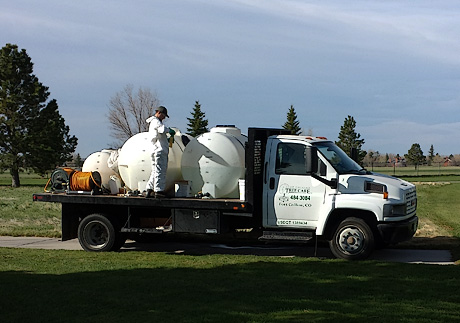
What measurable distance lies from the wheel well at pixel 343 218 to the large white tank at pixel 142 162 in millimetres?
3317

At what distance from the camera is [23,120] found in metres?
61.5

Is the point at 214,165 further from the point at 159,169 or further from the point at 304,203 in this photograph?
the point at 304,203

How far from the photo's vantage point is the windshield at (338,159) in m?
12.4

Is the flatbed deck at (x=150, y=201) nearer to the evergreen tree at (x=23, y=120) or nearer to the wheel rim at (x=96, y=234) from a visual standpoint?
the wheel rim at (x=96, y=234)

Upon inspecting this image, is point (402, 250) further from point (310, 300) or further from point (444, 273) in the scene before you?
point (310, 300)

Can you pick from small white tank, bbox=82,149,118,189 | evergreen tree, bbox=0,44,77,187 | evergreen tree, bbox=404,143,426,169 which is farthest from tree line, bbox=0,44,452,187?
evergreen tree, bbox=404,143,426,169

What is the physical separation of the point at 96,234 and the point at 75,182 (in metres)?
1.25

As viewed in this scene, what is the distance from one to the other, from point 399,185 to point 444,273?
2.21 metres

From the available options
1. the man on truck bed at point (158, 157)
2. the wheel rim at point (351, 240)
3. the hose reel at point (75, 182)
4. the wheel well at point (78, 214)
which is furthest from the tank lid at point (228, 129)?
the wheel rim at point (351, 240)

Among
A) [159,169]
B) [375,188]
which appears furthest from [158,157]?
[375,188]

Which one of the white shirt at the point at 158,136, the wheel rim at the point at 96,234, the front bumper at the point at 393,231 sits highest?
the white shirt at the point at 158,136

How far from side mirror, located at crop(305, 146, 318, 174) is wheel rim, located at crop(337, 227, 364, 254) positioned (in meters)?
1.32

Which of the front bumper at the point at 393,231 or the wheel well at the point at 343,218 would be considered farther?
the wheel well at the point at 343,218

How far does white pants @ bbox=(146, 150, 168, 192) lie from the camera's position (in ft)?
41.8
